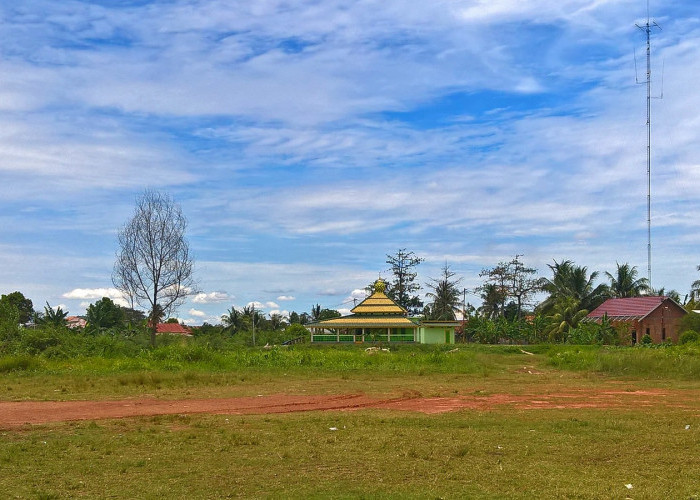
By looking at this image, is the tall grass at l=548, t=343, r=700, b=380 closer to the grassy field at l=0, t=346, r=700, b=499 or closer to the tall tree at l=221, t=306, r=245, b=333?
the grassy field at l=0, t=346, r=700, b=499

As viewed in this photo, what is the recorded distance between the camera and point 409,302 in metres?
78.6

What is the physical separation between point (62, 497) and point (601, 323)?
5223 cm

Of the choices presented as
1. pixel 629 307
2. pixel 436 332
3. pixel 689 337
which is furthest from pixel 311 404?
pixel 629 307

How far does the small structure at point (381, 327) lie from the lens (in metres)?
→ 57.8

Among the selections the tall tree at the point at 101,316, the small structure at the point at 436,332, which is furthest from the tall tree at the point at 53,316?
the small structure at the point at 436,332

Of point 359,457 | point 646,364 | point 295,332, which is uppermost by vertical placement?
point 295,332

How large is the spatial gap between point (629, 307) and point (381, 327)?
69.4ft

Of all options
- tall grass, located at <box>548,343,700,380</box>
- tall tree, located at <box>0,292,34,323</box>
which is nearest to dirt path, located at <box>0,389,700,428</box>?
tall grass, located at <box>548,343,700,380</box>

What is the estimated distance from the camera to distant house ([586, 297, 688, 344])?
5703 cm

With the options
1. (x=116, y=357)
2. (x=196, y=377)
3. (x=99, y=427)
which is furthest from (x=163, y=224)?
(x=99, y=427)

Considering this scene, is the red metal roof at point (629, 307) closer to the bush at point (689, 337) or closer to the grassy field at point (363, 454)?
the bush at point (689, 337)

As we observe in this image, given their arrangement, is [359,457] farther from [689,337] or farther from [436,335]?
[436,335]

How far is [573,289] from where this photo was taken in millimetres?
64062

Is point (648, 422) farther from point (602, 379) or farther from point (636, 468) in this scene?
point (602, 379)
